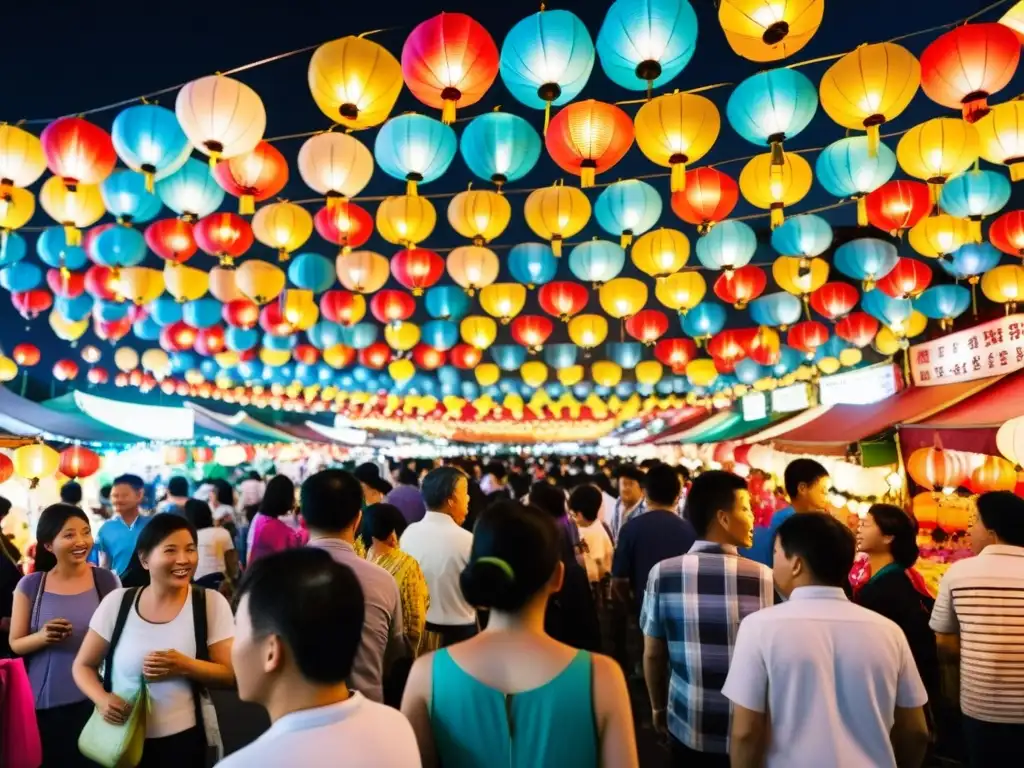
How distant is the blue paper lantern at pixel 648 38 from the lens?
4398mm

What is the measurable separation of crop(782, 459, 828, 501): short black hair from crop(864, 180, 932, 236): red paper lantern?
294cm

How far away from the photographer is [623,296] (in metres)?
9.36

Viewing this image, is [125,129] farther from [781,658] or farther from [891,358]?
[891,358]

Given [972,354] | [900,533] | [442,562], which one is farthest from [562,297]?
[900,533]

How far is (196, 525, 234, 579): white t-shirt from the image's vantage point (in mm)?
5918

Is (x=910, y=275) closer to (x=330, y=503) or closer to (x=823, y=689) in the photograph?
(x=823, y=689)

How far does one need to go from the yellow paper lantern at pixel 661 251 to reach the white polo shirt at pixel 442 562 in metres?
4.35

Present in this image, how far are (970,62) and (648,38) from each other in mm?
2148

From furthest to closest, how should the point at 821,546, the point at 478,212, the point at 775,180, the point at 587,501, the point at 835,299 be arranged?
1. the point at 835,299
2. the point at 478,212
3. the point at 587,501
4. the point at 775,180
5. the point at 821,546

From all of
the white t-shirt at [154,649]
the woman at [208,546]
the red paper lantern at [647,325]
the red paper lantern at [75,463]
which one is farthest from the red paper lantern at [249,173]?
the red paper lantern at [647,325]

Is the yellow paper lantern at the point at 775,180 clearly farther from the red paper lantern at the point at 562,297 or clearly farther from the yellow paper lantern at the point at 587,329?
the yellow paper lantern at the point at 587,329

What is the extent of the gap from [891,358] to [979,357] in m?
3.24

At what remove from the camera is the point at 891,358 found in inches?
522

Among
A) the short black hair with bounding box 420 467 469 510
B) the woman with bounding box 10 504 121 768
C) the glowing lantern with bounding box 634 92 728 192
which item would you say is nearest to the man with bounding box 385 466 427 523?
the short black hair with bounding box 420 467 469 510
